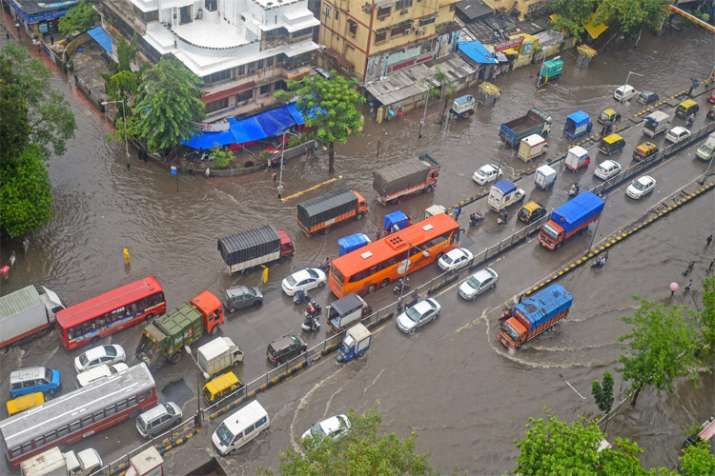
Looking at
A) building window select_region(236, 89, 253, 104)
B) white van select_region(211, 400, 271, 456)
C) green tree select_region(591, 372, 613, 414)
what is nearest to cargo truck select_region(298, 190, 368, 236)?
building window select_region(236, 89, 253, 104)

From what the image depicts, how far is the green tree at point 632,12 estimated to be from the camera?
89.1m

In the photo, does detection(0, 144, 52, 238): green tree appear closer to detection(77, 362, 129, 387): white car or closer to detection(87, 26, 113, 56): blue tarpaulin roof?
detection(77, 362, 129, 387): white car

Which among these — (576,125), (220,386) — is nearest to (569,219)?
(576,125)

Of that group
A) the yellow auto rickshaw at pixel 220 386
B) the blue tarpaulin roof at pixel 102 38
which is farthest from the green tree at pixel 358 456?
the blue tarpaulin roof at pixel 102 38

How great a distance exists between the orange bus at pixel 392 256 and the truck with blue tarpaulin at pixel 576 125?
23492mm

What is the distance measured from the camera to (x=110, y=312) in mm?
51031

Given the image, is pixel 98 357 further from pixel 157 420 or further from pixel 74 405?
pixel 157 420

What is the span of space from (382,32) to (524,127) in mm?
17691

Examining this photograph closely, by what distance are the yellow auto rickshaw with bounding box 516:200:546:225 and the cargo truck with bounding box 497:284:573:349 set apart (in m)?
10.5

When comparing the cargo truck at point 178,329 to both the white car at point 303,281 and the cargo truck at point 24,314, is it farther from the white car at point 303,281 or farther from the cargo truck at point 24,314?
the cargo truck at point 24,314

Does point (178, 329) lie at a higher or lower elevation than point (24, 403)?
higher

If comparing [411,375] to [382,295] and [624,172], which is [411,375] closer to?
[382,295]

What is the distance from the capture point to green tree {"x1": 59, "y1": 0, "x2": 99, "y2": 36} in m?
79.8

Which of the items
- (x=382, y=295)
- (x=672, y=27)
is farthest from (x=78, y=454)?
(x=672, y=27)
